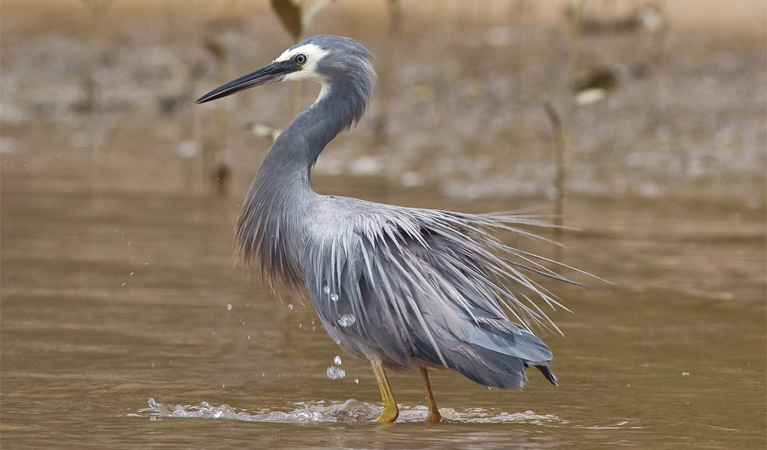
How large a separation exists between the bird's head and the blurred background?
145 centimetres

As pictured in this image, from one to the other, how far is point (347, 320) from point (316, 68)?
1363 mm

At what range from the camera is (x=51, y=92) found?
18.9 m

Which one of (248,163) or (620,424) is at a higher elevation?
(248,163)

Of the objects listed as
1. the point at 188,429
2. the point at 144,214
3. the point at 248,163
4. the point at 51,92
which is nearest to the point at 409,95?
the point at 248,163

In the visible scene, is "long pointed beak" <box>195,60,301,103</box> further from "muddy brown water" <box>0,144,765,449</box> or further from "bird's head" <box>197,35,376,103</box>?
"muddy brown water" <box>0,144,765,449</box>

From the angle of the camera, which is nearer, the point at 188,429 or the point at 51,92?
the point at 188,429

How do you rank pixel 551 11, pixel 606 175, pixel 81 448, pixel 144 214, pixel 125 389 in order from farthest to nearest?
pixel 551 11 → pixel 606 175 → pixel 144 214 → pixel 125 389 → pixel 81 448

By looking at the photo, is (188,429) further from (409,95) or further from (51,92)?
(51,92)

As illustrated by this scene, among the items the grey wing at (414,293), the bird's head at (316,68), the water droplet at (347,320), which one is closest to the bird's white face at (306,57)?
the bird's head at (316,68)

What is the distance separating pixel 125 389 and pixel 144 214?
4.85 m

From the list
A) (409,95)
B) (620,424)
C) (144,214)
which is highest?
(409,95)

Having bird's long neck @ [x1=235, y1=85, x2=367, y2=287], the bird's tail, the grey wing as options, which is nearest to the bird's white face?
bird's long neck @ [x1=235, y1=85, x2=367, y2=287]

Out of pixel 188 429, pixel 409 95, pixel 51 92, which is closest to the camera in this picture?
pixel 188 429

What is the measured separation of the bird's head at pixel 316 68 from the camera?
19.4 feet
